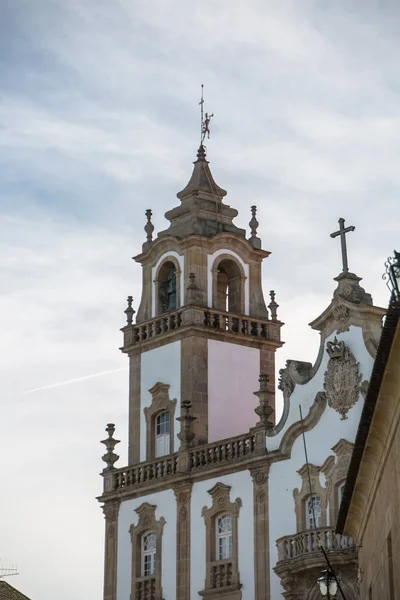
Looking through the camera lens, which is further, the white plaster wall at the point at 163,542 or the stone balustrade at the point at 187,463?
the white plaster wall at the point at 163,542

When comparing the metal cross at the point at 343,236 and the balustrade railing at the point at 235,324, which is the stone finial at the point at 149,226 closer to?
the balustrade railing at the point at 235,324

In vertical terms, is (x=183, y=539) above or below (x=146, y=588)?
above

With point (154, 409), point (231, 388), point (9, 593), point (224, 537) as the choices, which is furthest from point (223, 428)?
point (9, 593)

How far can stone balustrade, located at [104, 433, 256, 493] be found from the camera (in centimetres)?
4794

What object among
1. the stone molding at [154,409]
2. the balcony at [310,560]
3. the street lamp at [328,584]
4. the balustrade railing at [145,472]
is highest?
the stone molding at [154,409]

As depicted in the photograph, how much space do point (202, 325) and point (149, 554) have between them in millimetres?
8033

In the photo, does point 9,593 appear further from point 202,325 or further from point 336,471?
point 336,471

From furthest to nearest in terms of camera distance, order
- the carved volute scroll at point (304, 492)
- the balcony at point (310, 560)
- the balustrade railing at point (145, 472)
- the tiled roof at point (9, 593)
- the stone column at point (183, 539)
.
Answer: the tiled roof at point (9, 593), the balustrade railing at point (145, 472), the stone column at point (183, 539), the carved volute scroll at point (304, 492), the balcony at point (310, 560)

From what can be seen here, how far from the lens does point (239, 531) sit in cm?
4712

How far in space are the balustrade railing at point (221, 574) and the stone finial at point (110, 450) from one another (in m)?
7.48

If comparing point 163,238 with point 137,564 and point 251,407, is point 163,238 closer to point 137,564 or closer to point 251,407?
point 251,407

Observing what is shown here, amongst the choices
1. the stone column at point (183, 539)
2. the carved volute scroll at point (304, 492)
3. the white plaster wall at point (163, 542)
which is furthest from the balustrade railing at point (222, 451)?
the carved volute scroll at point (304, 492)

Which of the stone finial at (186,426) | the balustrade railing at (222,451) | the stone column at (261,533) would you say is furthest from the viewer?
the stone finial at (186,426)

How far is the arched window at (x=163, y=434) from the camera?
172ft
